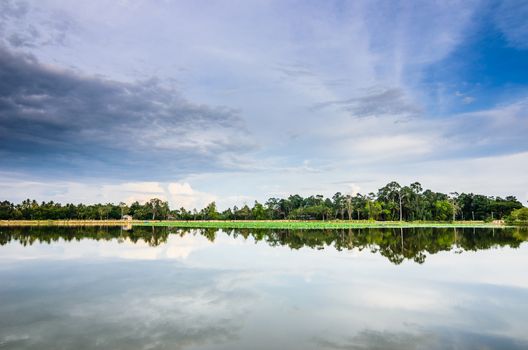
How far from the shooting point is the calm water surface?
8.55 metres

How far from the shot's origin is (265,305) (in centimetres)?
1154

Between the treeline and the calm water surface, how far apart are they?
3267 inches

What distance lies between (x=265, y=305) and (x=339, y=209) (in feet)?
356

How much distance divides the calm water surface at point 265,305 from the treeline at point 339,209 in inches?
3267

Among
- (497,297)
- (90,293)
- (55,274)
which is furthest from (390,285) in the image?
(55,274)

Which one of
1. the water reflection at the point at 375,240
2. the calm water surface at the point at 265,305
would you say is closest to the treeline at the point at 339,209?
the water reflection at the point at 375,240

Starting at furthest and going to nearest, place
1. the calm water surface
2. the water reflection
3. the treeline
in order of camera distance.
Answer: the treeline
the water reflection
the calm water surface

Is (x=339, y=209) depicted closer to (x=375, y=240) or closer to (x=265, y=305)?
(x=375, y=240)

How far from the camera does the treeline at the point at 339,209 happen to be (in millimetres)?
105000

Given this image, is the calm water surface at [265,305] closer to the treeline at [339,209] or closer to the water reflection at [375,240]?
the water reflection at [375,240]

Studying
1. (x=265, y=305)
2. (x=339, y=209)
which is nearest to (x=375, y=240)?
(x=265, y=305)

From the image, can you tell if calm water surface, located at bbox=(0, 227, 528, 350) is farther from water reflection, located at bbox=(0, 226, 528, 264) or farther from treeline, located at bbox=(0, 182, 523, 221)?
treeline, located at bbox=(0, 182, 523, 221)

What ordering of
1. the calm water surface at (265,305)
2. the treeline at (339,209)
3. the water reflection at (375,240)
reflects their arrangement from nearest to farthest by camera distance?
the calm water surface at (265,305)
the water reflection at (375,240)
the treeline at (339,209)

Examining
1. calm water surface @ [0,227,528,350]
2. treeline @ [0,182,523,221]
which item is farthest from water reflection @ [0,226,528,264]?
treeline @ [0,182,523,221]
